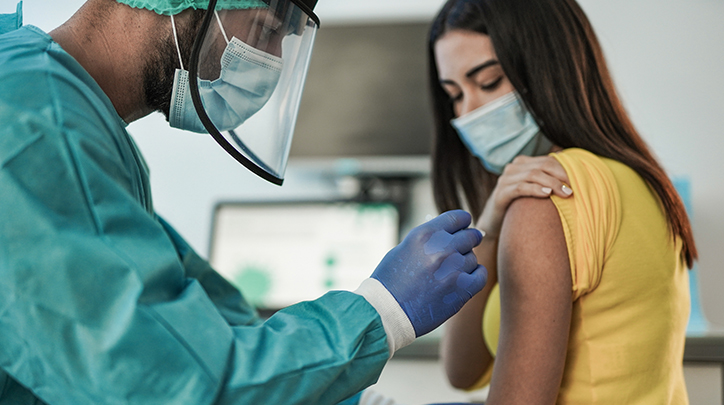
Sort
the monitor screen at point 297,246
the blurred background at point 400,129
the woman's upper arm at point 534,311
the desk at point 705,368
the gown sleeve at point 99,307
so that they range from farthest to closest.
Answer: the monitor screen at point 297,246
the blurred background at point 400,129
the desk at point 705,368
the woman's upper arm at point 534,311
the gown sleeve at point 99,307

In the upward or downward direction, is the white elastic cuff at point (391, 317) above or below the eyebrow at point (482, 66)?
below

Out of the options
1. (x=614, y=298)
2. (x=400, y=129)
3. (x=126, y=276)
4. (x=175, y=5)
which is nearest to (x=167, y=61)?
(x=175, y=5)

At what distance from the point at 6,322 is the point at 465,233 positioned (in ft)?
1.79

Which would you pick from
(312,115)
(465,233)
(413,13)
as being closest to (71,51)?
(465,233)

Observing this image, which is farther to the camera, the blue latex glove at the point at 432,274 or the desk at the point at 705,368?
the desk at the point at 705,368

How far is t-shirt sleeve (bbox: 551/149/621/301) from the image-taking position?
2.70 feet

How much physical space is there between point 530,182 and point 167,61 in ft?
1.95

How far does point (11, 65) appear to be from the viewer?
0.63 meters

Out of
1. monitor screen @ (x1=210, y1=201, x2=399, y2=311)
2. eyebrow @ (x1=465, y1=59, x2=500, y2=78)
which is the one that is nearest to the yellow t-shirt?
eyebrow @ (x1=465, y1=59, x2=500, y2=78)

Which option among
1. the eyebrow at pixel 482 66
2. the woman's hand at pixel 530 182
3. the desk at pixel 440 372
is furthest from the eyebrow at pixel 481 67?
the desk at pixel 440 372

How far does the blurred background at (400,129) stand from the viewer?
1997mm

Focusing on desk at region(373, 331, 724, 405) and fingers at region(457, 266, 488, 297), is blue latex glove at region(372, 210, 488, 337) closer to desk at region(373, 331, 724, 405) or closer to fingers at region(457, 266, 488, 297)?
fingers at region(457, 266, 488, 297)

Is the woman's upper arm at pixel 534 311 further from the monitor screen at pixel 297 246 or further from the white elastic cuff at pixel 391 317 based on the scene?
the monitor screen at pixel 297 246

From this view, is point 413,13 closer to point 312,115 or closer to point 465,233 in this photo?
point 312,115
